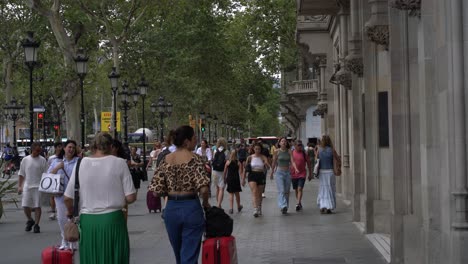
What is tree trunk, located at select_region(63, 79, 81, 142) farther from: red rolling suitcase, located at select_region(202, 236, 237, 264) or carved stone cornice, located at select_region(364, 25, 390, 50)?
red rolling suitcase, located at select_region(202, 236, 237, 264)

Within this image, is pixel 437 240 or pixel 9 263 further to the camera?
pixel 9 263

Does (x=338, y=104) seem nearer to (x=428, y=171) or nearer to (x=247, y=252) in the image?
(x=247, y=252)

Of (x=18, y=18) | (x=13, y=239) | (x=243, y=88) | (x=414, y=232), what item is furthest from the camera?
(x=243, y=88)

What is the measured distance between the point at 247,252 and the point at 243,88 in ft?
212

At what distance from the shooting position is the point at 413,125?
436 inches

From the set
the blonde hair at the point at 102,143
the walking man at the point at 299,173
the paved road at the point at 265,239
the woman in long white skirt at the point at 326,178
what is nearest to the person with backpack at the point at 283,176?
the paved road at the point at 265,239

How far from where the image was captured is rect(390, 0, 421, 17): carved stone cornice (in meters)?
9.55

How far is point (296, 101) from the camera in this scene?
61.3m

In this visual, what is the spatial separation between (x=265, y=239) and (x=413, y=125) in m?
5.02

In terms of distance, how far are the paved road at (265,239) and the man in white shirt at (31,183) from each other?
376mm

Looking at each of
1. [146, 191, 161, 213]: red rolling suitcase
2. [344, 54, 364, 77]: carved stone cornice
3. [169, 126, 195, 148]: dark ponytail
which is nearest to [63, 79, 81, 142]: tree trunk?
[146, 191, 161, 213]: red rolling suitcase

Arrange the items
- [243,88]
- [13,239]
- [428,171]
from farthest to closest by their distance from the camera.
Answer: [243,88], [13,239], [428,171]

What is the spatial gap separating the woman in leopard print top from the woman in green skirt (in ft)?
2.47

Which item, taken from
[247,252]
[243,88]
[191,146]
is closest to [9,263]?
[247,252]
